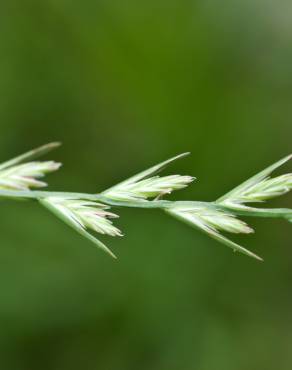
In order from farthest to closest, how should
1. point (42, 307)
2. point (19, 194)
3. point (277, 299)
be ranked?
point (277, 299) < point (42, 307) < point (19, 194)

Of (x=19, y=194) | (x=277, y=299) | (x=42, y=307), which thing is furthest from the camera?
(x=277, y=299)

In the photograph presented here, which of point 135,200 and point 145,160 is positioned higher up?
point 145,160

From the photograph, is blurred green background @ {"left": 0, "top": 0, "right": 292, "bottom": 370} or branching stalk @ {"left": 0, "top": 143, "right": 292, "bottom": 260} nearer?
branching stalk @ {"left": 0, "top": 143, "right": 292, "bottom": 260}

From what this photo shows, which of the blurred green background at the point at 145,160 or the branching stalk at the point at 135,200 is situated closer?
the branching stalk at the point at 135,200

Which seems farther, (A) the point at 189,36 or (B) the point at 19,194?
(A) the point at 189,36

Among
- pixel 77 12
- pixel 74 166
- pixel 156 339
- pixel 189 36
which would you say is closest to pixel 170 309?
pixel 156 339

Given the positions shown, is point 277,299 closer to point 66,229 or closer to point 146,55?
point 66,229

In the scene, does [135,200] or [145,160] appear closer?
[135,200]

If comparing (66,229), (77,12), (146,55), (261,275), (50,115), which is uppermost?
(77,12)
